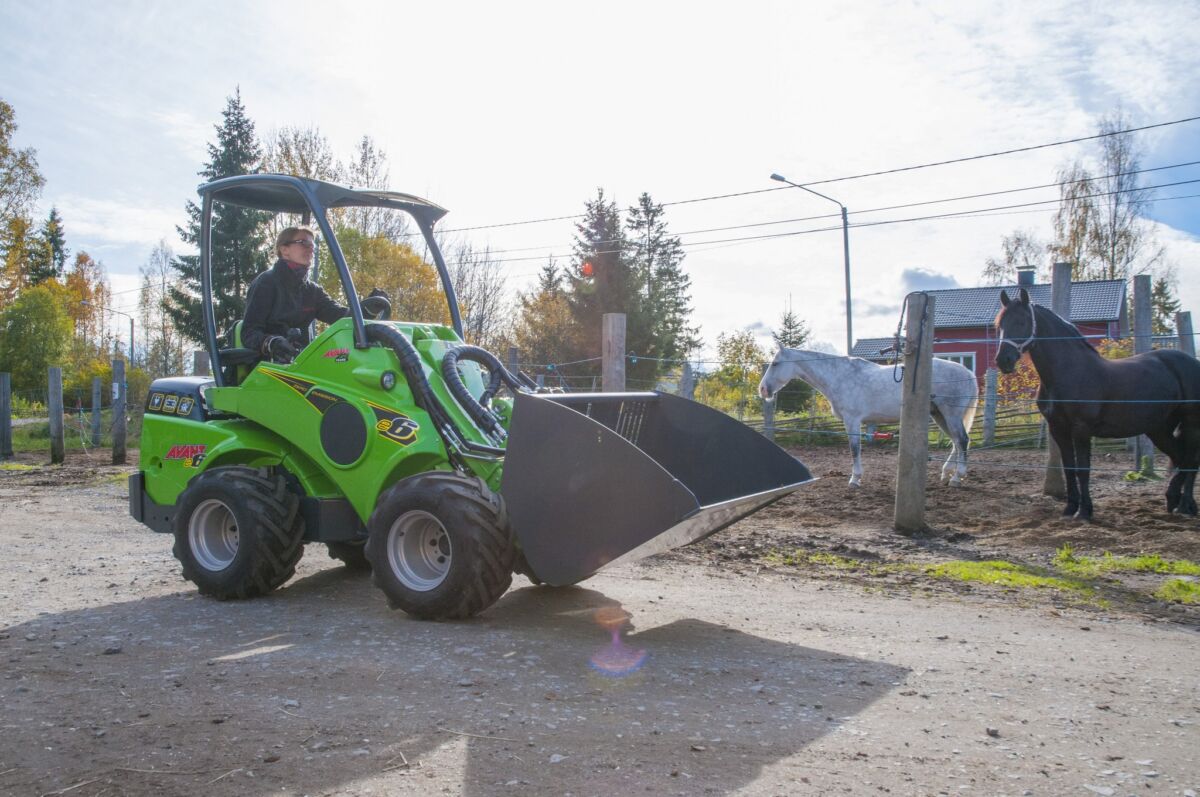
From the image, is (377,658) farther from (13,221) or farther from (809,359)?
(13,221)

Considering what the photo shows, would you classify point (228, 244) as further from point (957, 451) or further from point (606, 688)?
point (606, 688)

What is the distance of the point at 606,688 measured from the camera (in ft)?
14.4

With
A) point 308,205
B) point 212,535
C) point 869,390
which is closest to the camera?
point 212,535

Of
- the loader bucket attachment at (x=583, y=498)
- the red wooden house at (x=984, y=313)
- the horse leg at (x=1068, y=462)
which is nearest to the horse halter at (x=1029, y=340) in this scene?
the horse leg at (x=1068, y=462)

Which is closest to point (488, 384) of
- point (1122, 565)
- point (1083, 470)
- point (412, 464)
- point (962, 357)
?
point (412, 464)

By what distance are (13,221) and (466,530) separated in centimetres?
3993

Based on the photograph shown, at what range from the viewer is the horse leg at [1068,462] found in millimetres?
9750

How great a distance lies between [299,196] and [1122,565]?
23.0 ft

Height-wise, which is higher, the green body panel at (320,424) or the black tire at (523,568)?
the green body panel at (320,424)

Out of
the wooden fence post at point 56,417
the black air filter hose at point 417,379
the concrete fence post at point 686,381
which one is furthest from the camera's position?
the wooden fence post at point 56,417

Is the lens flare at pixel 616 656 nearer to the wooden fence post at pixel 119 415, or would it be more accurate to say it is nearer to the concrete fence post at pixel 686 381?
the concrete fence post at pixel 686 381

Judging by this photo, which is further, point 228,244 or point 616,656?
point 228,244

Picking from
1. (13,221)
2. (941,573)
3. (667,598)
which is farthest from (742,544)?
(13,221)

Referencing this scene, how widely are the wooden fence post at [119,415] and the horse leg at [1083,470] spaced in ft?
54.5
